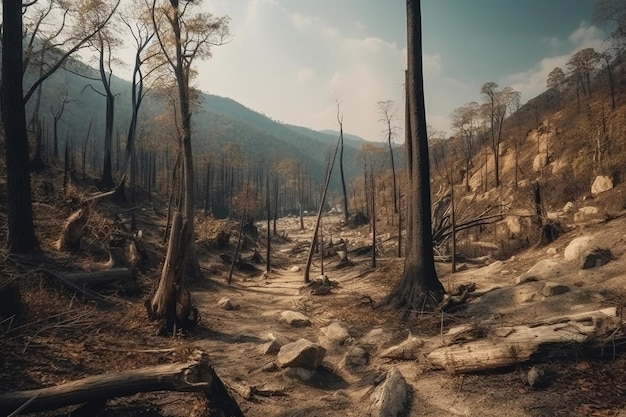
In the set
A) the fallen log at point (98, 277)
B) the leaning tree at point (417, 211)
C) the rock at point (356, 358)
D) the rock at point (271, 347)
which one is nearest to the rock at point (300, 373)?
the rock at point (356, 358)

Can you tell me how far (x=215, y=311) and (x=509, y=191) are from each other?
101 feet

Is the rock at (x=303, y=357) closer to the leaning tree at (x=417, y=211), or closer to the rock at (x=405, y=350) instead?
the rock at (x=405, y=350)

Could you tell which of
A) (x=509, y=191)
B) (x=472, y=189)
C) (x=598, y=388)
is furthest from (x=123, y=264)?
(x=472, y=189)

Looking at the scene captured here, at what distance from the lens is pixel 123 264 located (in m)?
10.4

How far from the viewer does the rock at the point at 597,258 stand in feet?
25.7

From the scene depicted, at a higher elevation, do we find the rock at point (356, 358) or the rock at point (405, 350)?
the rock at point (405, 350)

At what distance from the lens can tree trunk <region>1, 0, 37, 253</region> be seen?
845 centimetres

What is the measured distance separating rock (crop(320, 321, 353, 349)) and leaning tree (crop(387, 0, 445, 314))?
1.50 m

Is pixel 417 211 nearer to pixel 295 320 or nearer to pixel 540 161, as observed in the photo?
pixel 295 320

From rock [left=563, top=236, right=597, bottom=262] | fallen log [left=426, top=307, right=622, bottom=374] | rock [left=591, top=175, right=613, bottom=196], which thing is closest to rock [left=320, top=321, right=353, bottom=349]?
fallen log [left=426, top=307, right=622, bottom=374]

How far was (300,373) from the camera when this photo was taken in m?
5.52

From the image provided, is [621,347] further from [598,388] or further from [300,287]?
[300,287]

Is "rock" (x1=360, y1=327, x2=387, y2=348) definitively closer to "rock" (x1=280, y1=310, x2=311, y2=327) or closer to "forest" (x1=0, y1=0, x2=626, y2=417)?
"forest" (x1=0, y1=0, x2=626, y2=417)

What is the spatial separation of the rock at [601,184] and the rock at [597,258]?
1209 centimetres
